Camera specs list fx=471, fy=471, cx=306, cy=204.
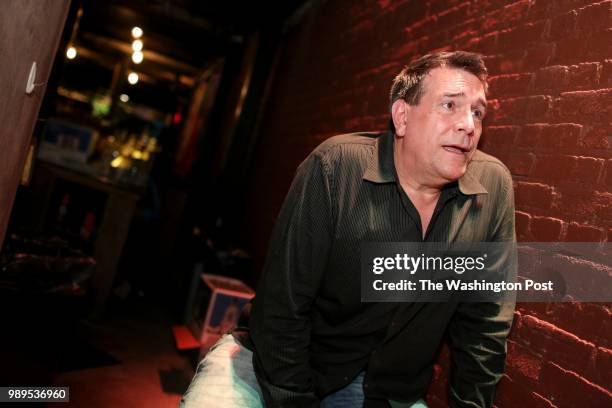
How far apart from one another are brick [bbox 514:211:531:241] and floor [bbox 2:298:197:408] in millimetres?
2786

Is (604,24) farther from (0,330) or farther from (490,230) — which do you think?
(0,330)

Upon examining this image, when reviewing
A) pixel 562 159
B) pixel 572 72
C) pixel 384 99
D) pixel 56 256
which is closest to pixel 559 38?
pixel 572 72

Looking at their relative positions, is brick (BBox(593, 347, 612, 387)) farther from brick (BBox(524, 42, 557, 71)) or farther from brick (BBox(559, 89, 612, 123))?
brick (BBox(524, 42, 557, 71))

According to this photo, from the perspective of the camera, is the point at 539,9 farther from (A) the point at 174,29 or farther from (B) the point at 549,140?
(A) the point at 174,29

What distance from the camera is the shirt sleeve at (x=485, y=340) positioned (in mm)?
1902

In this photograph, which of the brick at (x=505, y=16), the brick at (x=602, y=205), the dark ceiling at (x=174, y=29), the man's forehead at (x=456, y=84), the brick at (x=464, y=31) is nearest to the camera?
the brick at (x=602, y=205)

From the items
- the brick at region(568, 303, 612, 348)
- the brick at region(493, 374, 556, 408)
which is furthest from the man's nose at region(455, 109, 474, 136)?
the brick at region(493, 374, 556, 408)

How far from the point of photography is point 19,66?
171 cm

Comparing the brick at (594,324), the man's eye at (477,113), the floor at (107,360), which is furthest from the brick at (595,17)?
the floor at (107,360)

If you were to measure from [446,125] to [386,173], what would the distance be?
0.30 meters

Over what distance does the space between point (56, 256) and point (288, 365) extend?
2.34 meters

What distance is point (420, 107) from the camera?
1.96 m

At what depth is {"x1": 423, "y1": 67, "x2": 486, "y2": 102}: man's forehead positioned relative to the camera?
1880mm

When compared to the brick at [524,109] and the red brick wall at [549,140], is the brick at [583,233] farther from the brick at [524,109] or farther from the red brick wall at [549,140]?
the brick at [524,109]
